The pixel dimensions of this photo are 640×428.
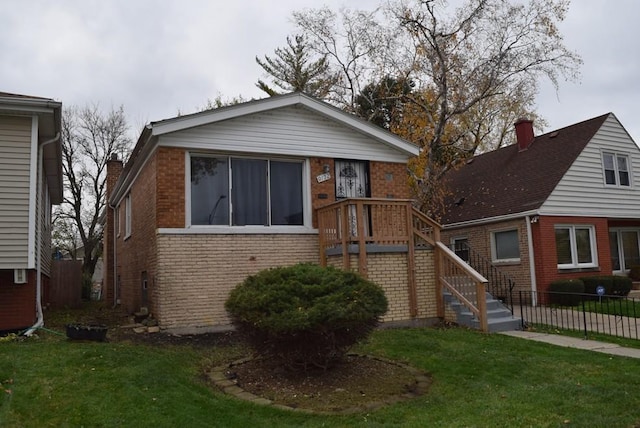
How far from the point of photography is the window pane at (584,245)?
56.8 ft

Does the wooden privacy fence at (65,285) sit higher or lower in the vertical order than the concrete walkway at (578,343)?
higher

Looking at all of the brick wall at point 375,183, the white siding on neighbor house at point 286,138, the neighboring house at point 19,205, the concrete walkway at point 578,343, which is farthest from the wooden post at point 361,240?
the neighboring house at point 19,205

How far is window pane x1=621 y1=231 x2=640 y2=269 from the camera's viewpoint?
63.3 ft

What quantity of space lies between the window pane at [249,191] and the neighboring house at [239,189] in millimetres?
22

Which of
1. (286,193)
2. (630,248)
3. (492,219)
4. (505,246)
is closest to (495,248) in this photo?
(505,246)

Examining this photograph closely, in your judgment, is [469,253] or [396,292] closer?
[396,292]

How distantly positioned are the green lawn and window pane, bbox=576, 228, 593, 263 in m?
9.93

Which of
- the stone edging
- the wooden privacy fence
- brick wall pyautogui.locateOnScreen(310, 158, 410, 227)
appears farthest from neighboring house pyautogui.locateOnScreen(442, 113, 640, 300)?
the wooden privacy fence

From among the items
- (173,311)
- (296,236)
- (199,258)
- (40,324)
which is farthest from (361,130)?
(40,324)

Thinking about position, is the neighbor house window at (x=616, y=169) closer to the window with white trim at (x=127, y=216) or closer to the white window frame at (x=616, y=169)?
the white window frame at (x=616, y=169)

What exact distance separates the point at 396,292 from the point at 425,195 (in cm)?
819

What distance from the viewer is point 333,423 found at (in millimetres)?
5277

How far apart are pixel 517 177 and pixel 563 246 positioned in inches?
125

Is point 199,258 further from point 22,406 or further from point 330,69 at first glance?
point 330,69
